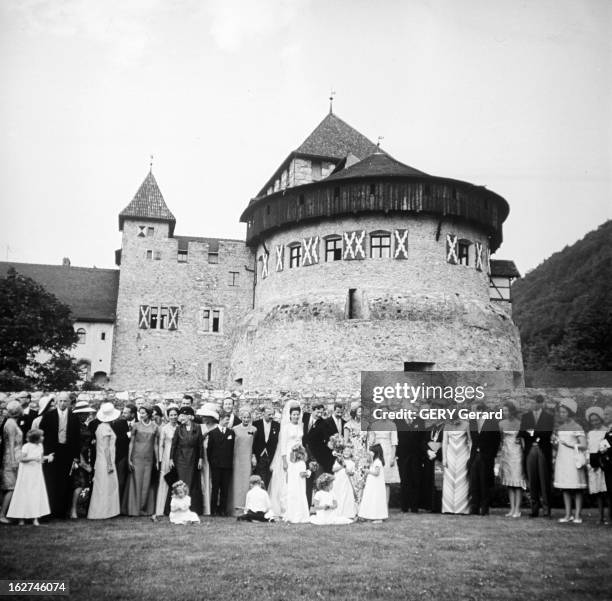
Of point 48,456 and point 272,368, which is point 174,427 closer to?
point 48,456

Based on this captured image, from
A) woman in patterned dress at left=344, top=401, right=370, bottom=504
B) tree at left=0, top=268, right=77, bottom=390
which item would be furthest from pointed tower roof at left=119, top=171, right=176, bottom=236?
woman in patterned dress at left=344, top=401, right=370, bottom=504

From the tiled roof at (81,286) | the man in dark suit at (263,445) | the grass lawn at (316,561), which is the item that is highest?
the tiled roof at (81,286)

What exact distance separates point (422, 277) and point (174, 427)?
17.9 meters

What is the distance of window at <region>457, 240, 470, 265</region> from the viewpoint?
2836 cm

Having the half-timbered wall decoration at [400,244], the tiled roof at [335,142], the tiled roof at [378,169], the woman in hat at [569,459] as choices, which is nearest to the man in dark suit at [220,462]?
the woman in hat at [569,459]

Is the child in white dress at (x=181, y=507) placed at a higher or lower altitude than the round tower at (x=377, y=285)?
lower

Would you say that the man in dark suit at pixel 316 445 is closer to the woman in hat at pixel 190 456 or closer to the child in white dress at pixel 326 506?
the child in white dress at pixel 326 506

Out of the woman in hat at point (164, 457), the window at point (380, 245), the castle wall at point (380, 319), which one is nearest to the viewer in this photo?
the woman in hat at point (164, 457)

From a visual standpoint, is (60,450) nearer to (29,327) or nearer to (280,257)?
(29,327)

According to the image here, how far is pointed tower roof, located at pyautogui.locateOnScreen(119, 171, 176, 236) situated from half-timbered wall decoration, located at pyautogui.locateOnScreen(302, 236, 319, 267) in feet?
38.2

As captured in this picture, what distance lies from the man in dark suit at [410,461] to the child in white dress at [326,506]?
1.62 meters

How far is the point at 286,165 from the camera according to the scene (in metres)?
38.5

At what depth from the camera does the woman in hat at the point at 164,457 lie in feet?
34.8

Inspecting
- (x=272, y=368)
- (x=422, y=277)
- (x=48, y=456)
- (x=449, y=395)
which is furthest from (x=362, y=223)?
(x=48, y=456)
